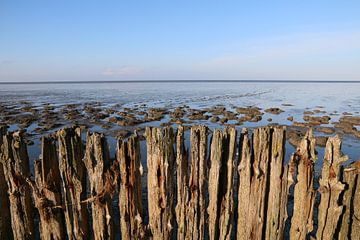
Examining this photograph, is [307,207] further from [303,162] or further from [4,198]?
[4,198]

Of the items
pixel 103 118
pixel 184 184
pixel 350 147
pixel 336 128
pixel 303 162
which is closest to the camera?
pixel 303 162

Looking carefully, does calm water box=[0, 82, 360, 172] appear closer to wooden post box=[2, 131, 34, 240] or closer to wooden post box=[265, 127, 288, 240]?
wooden post box=[2, 131, 34, 240]

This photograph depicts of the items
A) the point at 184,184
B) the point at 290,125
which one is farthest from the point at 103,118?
the point at 184,184

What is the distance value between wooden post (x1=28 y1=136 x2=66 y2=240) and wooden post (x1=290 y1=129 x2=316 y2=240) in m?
3.88

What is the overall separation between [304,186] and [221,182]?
1.28 m

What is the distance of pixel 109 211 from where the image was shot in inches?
171

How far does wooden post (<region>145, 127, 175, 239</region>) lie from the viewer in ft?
13.0

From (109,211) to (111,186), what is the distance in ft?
1.59

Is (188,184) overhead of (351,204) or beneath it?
overhead

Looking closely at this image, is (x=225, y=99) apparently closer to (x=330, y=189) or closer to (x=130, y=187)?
(x=330, y=189)

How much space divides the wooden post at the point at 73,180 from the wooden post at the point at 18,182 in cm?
78

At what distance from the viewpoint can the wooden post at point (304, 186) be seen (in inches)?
148

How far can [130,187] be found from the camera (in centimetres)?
419

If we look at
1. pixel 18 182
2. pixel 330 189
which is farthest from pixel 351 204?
pixel 18 182
